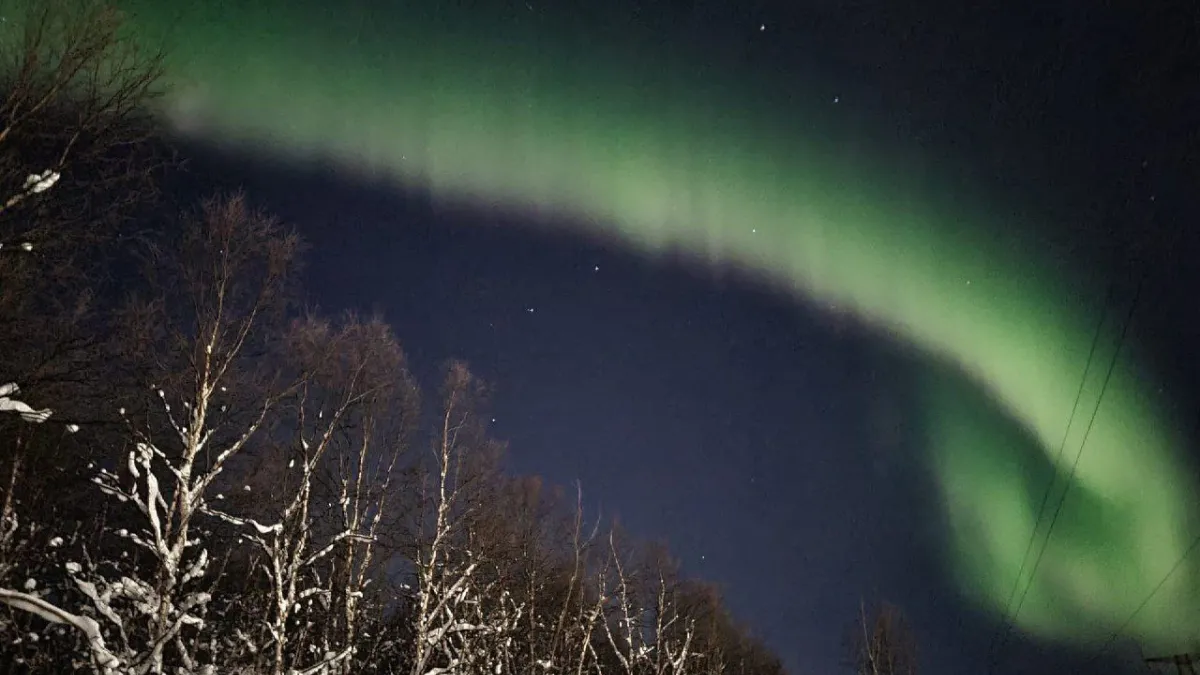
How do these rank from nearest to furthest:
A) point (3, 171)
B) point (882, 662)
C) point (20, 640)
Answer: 1. point (3, 171)
2. point (20, 640)
3. point (882, 662)

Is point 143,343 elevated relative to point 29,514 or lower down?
elevated

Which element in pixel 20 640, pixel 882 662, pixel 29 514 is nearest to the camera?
pixel 20 640

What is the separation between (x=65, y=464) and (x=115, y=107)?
13.8 m

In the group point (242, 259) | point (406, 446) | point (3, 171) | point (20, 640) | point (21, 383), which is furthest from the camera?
point (406, 446)

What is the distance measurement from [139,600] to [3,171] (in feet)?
16.1

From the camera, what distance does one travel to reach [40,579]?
14.9m

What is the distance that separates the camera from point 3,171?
5.59m

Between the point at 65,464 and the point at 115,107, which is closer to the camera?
the point at 115,107

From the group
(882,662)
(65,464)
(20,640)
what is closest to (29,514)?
(20,640)

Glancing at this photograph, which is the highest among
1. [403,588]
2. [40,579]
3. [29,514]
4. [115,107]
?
[115,107]

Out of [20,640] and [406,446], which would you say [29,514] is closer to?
[20,640]

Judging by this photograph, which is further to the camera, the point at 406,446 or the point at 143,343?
the point at 406,446

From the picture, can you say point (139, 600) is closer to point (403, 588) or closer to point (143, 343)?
point (143, 343)

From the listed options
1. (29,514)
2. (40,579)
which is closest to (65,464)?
(40,579)
